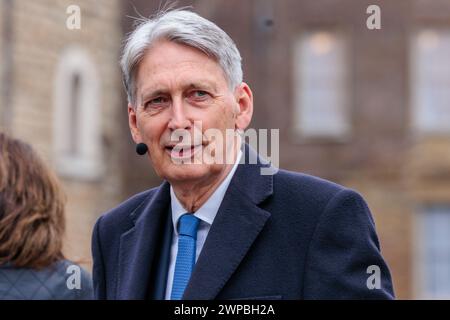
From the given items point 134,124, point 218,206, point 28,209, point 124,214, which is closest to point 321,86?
point 28,209

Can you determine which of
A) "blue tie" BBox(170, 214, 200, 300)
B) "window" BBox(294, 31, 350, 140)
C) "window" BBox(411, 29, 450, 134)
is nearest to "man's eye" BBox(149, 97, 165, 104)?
"blue tie" BBox(170, 214, 200, 300)

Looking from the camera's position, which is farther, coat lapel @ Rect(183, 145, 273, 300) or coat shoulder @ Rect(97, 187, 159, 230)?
coat shoulder @ Rect(97, 187, 159, 230)

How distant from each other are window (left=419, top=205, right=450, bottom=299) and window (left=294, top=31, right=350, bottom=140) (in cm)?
230

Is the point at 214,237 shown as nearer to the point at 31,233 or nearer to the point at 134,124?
the point at 134,124

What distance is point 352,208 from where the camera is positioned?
369 cm

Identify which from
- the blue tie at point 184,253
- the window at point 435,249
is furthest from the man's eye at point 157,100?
the window at point 435,249

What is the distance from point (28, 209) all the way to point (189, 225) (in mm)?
1208

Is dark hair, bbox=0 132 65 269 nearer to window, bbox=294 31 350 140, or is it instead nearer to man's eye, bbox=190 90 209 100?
man's eye, bbox=190 90 209 100

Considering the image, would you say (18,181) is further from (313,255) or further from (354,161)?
(354,161)

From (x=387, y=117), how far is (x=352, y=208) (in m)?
23.3

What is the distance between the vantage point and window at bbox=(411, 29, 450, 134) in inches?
1073

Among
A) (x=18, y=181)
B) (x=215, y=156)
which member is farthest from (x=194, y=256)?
(x=18, y=181)

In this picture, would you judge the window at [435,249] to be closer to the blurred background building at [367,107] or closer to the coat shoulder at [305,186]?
the blurred background building at [367,107]
